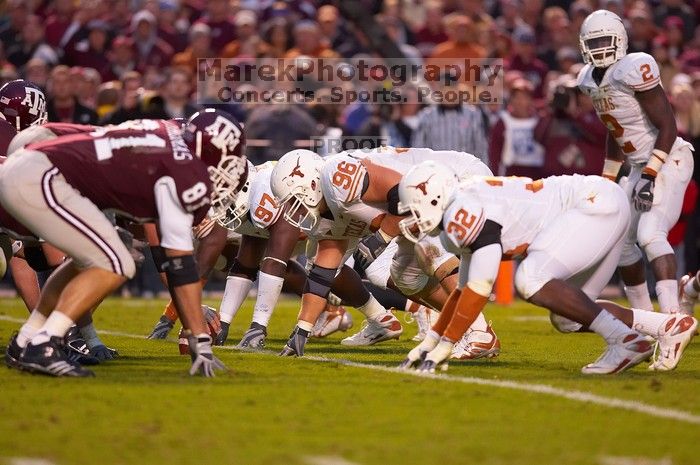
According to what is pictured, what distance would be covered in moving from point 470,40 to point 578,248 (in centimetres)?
921

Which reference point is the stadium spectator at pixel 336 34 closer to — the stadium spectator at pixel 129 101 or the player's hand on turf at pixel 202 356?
the stadium spectator at pixel 129 101

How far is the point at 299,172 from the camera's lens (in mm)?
8742

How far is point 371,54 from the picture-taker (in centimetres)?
1703

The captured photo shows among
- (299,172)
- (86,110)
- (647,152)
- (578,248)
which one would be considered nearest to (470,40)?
(86,110)

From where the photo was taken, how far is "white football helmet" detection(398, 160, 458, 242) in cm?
738

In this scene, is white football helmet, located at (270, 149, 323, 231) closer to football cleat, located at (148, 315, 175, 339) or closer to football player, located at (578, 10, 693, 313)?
football cleat, located at (148, 315, 175, 339)

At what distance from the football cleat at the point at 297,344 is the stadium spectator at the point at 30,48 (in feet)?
29.7

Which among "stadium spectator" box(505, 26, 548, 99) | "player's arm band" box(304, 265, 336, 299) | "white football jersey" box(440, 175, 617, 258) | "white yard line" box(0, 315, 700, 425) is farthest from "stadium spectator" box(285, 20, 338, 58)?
"white football jersey" box(440, 175, 617, 258)

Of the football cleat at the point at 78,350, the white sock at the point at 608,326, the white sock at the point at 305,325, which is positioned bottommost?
the football cleat at the point at 78,350

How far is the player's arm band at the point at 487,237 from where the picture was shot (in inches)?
285

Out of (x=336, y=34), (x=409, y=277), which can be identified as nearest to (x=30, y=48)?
(x=336, y=34)

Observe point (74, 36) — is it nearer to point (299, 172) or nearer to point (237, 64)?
point (237, 64)

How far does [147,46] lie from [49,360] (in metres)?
10.2

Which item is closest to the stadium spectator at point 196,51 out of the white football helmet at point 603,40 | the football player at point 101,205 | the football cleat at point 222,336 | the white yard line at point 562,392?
the football cleat at point 222,336
